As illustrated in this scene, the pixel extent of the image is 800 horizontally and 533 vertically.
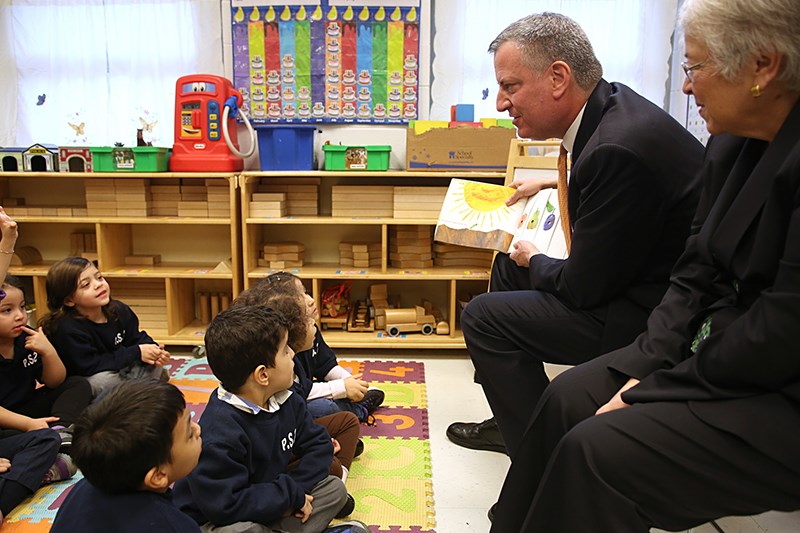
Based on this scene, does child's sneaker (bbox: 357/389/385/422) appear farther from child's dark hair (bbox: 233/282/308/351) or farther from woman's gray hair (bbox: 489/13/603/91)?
woman's gray hair (bbox: 489/13/603/91)

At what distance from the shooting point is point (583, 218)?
5.70ft

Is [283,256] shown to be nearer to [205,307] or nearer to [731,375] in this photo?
[205,307]

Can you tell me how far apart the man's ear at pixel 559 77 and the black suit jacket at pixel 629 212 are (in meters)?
0.15

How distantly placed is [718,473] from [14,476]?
6.82 feet

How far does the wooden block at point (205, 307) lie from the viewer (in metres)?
4.00

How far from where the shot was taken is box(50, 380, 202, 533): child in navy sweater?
1.18 meters

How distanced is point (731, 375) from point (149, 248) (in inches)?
152

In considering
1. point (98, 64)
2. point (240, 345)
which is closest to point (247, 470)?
point (240, 345)

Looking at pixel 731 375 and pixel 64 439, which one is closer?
pixel 731 375

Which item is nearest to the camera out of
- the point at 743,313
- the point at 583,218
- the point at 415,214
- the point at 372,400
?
the point at 743,313

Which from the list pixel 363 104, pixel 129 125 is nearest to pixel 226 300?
pixel 129 125

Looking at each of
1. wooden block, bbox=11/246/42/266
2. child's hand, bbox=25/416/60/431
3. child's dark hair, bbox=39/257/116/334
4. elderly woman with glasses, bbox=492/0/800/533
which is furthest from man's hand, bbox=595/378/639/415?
wooden block, bbox=11/246/42/266

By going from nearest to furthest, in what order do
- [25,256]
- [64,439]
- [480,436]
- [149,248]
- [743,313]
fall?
1. [743,313]
2. [64,439]
3. [480,436]
4. [25,256]
5. [149,248]

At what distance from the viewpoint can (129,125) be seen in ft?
13.1
